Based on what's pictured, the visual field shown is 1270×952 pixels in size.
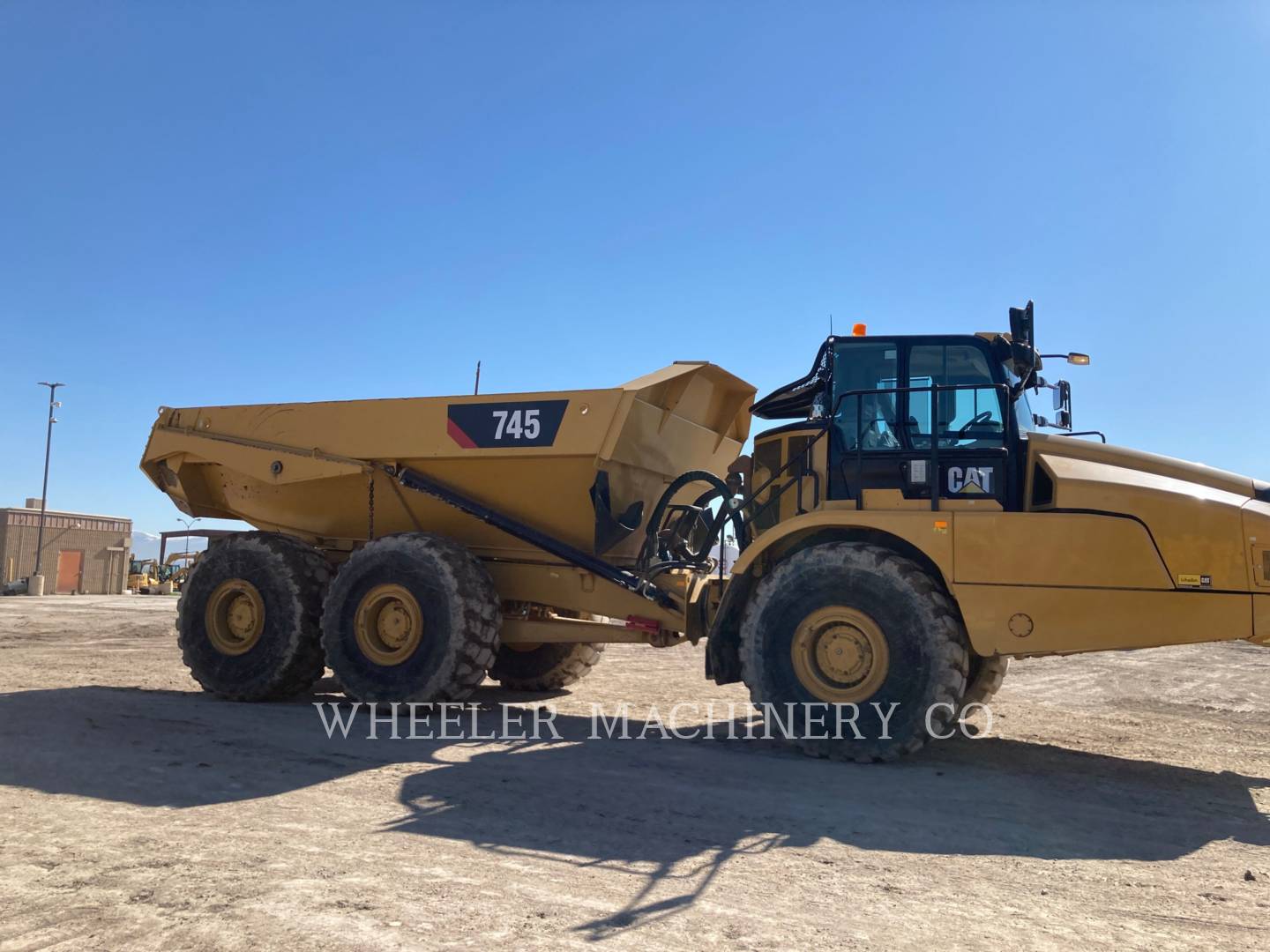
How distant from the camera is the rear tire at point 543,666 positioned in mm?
10227

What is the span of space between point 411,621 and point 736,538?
2894 millimetres

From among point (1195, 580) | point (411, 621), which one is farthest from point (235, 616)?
point (1195, 580)

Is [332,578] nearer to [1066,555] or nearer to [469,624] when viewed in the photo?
[469,624]

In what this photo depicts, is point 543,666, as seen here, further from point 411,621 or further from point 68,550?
point 68,550

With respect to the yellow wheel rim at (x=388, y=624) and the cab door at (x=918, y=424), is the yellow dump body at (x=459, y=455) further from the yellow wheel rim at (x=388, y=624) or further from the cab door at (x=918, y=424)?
the cab door at (x=918, y=424)

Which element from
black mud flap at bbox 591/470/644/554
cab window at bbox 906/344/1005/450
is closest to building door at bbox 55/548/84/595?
black mud flap at bbox 591/470/644/554

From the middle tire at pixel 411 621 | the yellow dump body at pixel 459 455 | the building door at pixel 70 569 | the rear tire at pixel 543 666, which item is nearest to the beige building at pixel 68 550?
the building door at pixel 70 569

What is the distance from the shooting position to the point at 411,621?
832 centimetres

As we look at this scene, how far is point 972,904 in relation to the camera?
374 cm

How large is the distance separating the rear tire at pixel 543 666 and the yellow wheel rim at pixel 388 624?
79.2 inches

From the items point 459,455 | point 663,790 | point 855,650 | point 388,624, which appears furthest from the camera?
point 459,455

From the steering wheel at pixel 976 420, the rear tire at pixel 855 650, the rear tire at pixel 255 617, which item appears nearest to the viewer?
the rear tire at pixel 855 650

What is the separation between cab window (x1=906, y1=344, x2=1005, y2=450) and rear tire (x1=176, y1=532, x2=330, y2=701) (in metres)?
5.76

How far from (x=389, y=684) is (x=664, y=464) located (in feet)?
10.2
